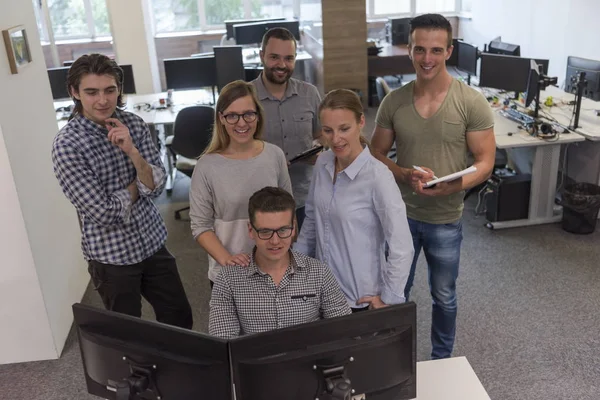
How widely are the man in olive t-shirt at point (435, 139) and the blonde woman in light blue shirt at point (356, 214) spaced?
36cm

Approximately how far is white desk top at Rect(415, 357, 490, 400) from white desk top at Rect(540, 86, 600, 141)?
10.8 ft

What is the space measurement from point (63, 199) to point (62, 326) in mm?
804

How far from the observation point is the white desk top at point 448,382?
185 cm

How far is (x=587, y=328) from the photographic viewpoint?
335cm

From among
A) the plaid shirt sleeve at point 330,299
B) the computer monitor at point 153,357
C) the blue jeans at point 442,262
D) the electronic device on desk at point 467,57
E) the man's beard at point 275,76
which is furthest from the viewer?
the electronic device on desk at point 467,57

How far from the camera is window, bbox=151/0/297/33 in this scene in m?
10.7

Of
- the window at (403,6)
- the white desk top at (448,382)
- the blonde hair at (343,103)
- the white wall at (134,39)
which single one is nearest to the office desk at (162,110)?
the white wall at (134,39)

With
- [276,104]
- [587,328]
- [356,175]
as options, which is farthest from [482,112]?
[587,328]

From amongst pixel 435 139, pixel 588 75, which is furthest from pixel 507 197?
pixel 435 139

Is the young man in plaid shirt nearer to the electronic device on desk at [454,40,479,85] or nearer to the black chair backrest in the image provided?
the black chair backrest

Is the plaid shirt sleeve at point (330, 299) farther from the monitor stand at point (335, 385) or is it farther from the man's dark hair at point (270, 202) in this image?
the monitor stand at point (335, 385)

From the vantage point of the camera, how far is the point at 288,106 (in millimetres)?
2875

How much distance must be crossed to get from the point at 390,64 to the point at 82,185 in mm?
7284

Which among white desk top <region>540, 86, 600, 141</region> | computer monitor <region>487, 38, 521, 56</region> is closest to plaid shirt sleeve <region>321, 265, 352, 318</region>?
white desk top <region>540, 86, 600, 141</region>
